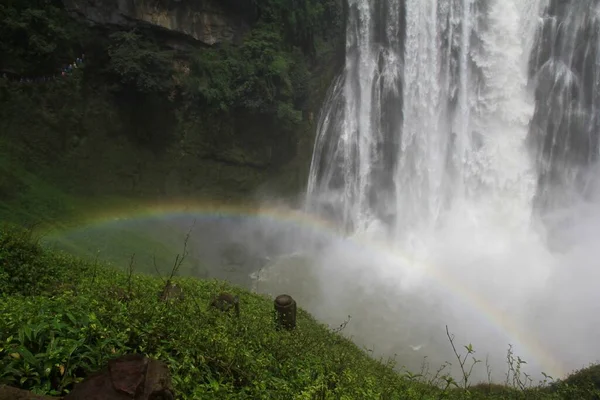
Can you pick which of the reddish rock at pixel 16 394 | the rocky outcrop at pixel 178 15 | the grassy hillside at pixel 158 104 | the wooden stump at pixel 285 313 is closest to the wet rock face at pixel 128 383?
the reddish rock at pixel 16 394

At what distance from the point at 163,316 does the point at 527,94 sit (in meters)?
21.6

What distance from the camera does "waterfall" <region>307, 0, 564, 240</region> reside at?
21.3m

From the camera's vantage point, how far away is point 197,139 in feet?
72.5

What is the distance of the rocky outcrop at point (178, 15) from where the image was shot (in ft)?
64.0

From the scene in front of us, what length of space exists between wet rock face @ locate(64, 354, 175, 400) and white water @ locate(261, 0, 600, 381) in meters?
14.6

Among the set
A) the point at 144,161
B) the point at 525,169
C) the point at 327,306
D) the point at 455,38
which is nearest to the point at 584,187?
the point at 525,169

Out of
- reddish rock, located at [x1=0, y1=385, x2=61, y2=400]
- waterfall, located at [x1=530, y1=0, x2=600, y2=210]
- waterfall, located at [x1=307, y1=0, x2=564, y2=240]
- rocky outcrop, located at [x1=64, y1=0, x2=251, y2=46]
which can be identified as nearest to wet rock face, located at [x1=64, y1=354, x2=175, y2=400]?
reddish rock, located at [x1=0, y1=385, x2=61, y2=400]

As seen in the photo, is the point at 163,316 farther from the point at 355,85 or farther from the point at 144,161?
the point at 355,85

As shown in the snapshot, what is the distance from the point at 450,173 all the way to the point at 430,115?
3.11m

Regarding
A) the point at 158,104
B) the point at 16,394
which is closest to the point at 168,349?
the point at 16,394

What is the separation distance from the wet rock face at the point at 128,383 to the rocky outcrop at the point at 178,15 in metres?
19.7

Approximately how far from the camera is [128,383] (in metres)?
3.44

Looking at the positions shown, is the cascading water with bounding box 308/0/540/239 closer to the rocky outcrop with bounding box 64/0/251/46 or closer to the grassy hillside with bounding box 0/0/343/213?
the grassy hillside with bounding box 0/0/343/213

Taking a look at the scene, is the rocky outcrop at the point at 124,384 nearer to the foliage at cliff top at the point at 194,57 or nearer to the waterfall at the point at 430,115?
the foliage at cliff top at the point at 194,57
